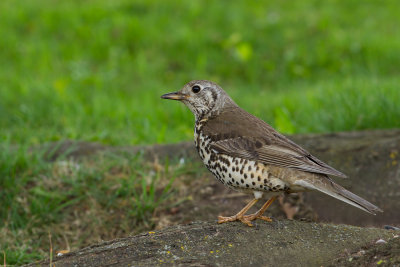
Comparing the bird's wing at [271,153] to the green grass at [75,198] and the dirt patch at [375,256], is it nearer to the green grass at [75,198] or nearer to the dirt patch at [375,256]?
the dirt patch at [375,256]

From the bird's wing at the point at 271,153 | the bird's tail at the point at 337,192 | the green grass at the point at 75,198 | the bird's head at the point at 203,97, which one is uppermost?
the bird's head at the point at 203,97

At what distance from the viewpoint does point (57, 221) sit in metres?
5.85

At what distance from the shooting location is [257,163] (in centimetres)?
448

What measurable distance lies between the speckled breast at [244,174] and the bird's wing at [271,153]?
45 mm

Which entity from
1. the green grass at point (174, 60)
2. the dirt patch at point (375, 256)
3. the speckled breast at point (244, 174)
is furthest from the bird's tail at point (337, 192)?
the green grass at point (174, 60)

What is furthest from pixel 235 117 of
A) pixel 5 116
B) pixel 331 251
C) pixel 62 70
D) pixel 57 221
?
pixel 62 70

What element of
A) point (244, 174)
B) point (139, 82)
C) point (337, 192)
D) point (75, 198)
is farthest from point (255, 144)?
point (139, 82)

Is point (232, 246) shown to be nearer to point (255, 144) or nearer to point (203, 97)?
point (255, 144)

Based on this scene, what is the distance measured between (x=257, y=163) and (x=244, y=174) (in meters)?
0.14

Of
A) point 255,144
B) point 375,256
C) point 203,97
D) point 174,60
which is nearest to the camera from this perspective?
point 375,256

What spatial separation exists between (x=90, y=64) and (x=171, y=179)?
5.85 m

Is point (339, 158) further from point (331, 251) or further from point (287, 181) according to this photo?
point (331, 251)

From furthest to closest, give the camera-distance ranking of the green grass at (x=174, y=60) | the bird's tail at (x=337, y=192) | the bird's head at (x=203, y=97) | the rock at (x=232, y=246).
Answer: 1. the green grass at (x=174, y=60)
2. the bird's head at (x=203, y=97)
3. the bird's tail at (x=337, y=192)
4. the rock at (x=232, y=246)

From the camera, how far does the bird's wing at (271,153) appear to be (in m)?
4.36
